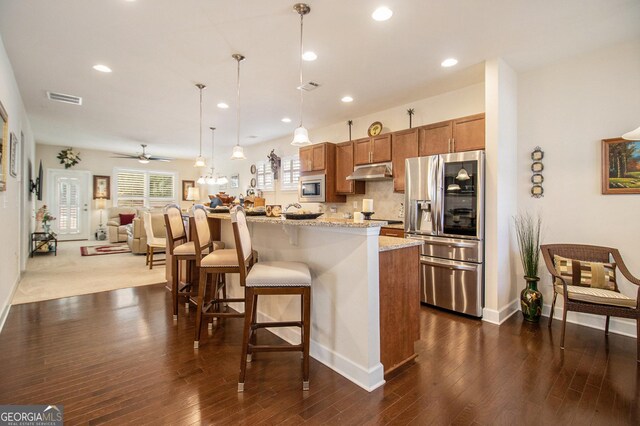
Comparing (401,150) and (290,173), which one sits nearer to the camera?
(401,150)

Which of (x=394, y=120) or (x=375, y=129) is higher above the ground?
(x=394, y=120)

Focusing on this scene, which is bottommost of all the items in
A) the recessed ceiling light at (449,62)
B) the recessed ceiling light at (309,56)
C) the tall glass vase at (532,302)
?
the tall glass vase at (532,302)

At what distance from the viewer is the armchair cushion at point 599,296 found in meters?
2.40

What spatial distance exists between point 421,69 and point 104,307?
460cm

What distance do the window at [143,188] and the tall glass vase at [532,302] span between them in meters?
10.7

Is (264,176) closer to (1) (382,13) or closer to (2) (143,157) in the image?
(2) (143,157)

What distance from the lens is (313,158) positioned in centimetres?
554

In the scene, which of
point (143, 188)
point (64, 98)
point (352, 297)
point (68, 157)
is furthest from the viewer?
point (143, 188)

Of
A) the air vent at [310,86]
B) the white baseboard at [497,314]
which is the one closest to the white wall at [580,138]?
the white baseboard at [497,314]

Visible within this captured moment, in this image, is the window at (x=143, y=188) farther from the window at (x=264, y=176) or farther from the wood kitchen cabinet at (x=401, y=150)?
the wood kitchen cabinet at (x=401, y=150)

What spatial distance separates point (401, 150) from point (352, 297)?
9.30 ft

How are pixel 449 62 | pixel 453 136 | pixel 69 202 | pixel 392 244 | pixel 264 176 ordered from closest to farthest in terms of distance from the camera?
pixel 392 244 → pixel 449 62 → pixel 453 136 → pixel 264 176 → pixel 69 202

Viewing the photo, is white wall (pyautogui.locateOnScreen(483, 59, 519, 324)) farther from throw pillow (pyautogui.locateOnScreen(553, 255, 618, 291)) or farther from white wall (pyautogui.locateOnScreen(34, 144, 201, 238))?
white wall (pyautogui.locateOnScreen(34, 144, 201, 238))

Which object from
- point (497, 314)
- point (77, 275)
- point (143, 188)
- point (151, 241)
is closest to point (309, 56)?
point (497, 314)
